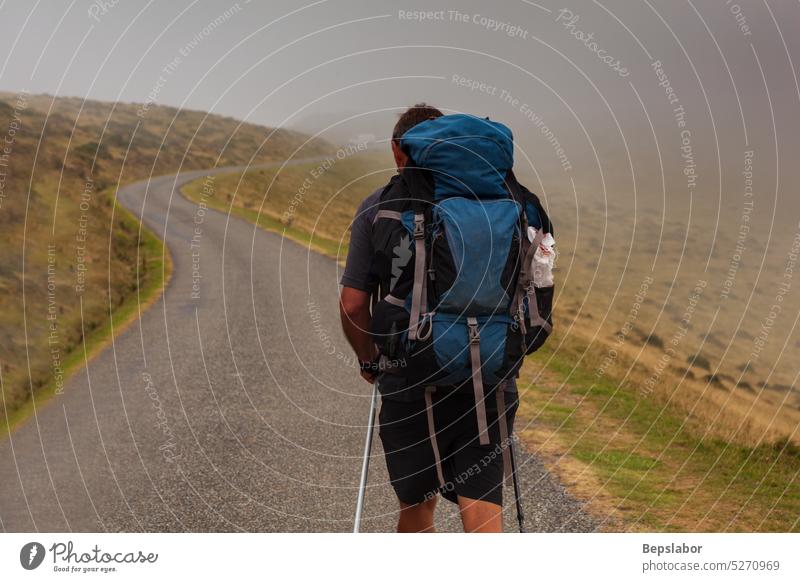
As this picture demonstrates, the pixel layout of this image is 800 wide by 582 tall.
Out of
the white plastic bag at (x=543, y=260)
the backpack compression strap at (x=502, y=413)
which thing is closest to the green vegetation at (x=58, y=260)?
the white plastic bag at (x=543, y=260)

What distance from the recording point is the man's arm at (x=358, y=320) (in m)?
3.93

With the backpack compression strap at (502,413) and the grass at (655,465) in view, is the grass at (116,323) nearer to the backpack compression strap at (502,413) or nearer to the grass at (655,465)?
the grass at (655,465)

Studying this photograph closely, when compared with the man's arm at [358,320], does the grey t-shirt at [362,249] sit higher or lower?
higher

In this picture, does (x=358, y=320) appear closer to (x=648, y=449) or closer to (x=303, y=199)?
(x=648, y=449)

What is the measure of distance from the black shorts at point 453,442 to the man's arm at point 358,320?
0.82 feet

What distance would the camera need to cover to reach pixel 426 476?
420 cm

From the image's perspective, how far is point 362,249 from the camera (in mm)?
3875

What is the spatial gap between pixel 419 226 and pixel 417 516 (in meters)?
1.63

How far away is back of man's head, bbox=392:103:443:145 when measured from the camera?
4035 millimetres

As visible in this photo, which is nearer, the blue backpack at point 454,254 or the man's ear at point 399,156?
the blue backpack at point 454,254
